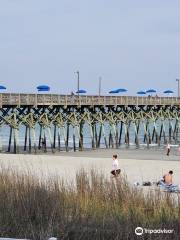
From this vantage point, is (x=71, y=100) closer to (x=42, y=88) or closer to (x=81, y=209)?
(x=42, y=88)

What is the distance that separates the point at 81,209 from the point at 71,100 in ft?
105

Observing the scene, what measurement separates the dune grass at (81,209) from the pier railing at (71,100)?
1000 inches

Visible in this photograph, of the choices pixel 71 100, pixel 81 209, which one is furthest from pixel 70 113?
pixel 81 209

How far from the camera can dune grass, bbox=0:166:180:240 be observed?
706cm

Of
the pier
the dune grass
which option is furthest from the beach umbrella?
the dune grass

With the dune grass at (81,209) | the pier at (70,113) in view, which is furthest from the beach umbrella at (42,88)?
the dune grass at (81,209)

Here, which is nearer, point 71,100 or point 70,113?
point 71,100

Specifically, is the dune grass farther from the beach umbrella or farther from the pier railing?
the beach umbrella

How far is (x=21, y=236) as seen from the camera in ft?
23.0

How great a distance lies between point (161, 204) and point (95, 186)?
1.19m

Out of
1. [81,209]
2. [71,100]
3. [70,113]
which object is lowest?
[81,209]

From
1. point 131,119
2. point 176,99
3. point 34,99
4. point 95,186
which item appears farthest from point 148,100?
point 95,186

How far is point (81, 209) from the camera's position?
7.87 m

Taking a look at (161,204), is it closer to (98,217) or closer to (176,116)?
(98,217)
